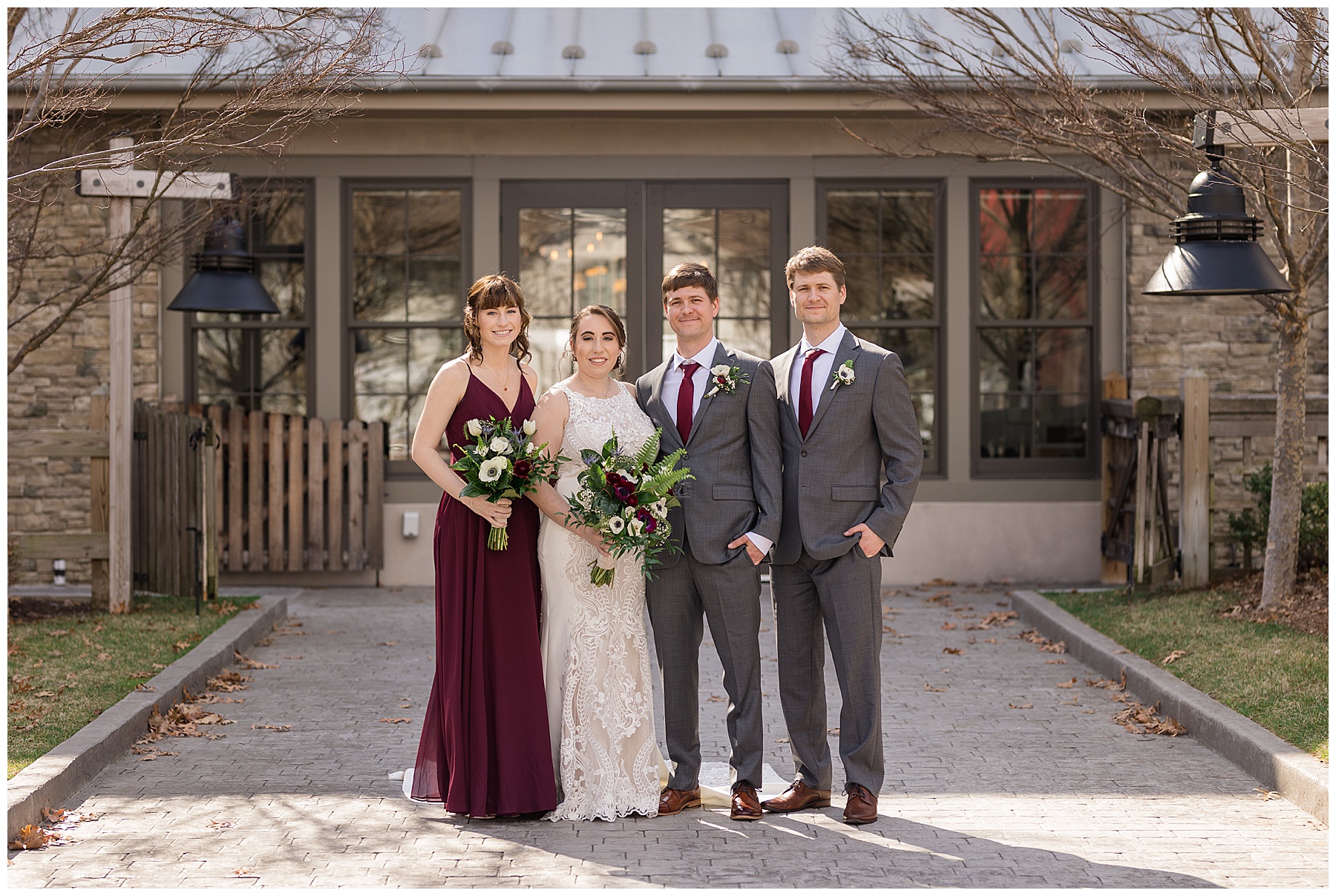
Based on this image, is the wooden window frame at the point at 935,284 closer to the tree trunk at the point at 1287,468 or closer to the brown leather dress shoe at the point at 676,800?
the tree trunk at the point at 1287,468

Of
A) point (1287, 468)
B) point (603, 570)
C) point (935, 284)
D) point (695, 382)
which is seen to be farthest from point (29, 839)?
point (935, 284)

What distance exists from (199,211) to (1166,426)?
291 inches

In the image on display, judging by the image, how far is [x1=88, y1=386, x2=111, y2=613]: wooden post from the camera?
9.22 m

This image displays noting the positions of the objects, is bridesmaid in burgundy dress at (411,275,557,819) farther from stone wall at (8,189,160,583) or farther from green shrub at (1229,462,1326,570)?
stone wall at (8,189,160,583)

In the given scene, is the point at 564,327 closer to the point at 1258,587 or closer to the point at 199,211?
the point at 199,211

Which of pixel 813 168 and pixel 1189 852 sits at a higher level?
pixel 813 168

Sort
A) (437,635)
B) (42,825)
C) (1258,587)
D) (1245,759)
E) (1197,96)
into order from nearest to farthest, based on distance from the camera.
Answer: (42,825), (437,635), (1245,759), (1197,96), (1258,587)

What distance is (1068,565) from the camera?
11305 millimetres

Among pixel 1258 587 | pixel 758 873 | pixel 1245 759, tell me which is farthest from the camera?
pixel 1258 587

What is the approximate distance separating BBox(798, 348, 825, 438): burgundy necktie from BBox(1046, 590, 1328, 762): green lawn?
2.53 m

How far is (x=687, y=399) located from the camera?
16.9 feet

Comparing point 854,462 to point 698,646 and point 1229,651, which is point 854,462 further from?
point 1229,651

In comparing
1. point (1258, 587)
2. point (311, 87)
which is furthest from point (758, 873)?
point (1258, 587)

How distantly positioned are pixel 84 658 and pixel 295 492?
3.47 metres
